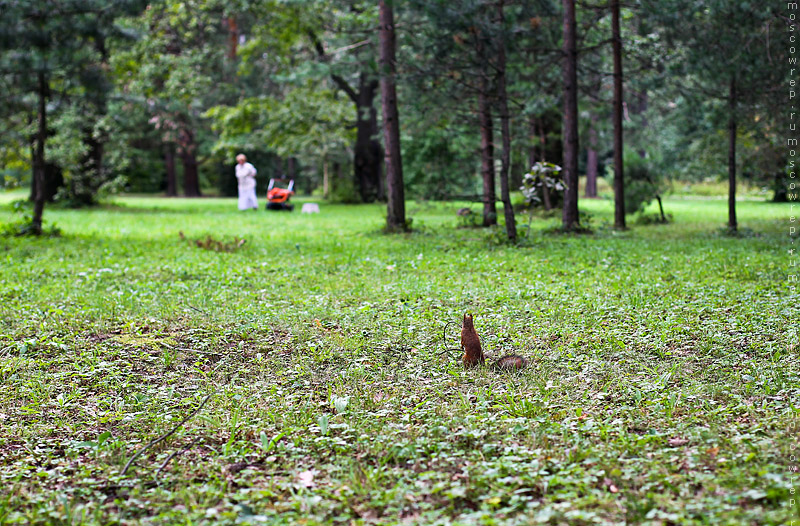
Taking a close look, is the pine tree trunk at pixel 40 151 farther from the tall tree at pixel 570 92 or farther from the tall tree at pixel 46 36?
the tall tree at pixel 570 92

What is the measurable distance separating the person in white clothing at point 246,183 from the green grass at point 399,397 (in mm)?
15721

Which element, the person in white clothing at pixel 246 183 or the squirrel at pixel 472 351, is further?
the person in white clothing at pixel 246 183

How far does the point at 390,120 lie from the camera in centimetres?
1381

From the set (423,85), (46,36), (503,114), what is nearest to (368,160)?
(423,85)

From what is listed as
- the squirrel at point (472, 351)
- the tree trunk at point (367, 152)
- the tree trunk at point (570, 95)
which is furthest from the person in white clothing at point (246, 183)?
the squirrel at point (472, 351)

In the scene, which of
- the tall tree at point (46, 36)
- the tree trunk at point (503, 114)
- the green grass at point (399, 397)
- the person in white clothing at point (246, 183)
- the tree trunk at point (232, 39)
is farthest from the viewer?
the tree trunk at point (232, 39)

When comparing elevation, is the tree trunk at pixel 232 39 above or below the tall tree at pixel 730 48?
above

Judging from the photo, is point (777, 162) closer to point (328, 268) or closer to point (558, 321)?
point (328, 268)

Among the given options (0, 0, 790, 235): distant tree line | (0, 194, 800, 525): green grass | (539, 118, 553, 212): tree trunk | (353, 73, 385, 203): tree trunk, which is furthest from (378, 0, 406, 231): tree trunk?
(353, 73, 385, 203): tree trunk

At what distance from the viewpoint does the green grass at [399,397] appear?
289 centimetres

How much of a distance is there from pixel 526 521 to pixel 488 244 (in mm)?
8984

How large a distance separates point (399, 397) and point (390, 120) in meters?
10.2

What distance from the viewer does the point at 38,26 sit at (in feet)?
39.8

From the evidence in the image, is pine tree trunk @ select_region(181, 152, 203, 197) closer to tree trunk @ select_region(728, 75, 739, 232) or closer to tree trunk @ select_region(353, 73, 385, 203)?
tree trunk @ select_region(353, 73, 385, 203)
